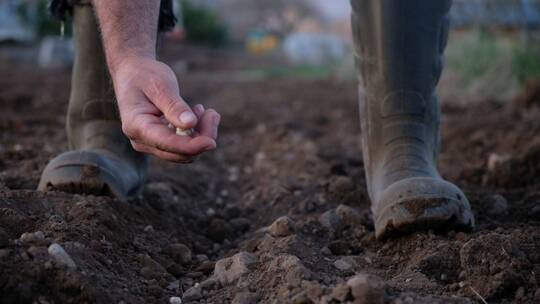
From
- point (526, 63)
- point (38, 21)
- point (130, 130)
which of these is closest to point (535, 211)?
point (130, 130)

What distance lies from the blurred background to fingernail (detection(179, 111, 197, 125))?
108 cm

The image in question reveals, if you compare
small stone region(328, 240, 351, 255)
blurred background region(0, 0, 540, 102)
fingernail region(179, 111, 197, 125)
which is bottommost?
blurred background region(0, 0, 540, 102)

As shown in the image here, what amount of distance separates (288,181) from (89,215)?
1.04m

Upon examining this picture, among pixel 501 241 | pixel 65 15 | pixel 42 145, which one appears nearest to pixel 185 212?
pixel 65 15

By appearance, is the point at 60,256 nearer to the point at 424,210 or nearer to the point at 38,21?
the point at 424,210

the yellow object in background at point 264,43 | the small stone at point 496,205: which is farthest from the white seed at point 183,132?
the yellow object in background at point 264,43

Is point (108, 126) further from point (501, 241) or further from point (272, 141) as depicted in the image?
point (272, 141)

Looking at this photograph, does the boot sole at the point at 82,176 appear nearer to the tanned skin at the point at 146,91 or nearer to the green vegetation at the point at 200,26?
the tanned skin at the point at 146,91

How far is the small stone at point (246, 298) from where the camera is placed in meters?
1.37

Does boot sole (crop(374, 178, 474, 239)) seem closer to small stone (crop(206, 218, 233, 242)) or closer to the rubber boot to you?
the rubber boot

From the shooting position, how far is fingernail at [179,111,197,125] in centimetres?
130

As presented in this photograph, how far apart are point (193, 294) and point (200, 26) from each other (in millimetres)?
16253

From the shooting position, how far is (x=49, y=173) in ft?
6.33

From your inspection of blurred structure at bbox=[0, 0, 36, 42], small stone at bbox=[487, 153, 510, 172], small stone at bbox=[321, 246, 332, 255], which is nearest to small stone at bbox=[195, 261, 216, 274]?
small stone at bbox=[321, 246, 332, 255]
